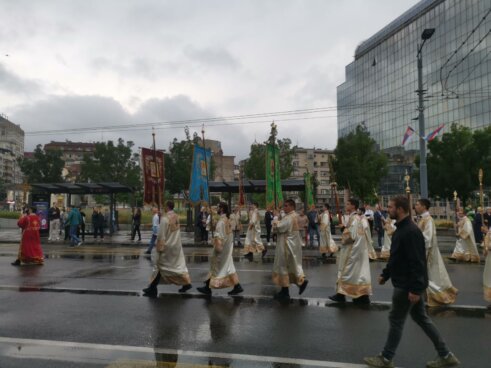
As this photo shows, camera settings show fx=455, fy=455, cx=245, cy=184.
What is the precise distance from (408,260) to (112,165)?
145 ft

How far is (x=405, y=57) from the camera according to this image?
65000 mm

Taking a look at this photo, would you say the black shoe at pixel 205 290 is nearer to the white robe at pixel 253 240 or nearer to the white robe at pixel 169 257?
the white robe at pixel 169 257

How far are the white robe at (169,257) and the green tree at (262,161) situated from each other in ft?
104

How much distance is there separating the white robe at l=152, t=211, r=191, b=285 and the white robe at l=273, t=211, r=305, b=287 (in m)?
1.71

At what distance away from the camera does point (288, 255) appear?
830 centimetres

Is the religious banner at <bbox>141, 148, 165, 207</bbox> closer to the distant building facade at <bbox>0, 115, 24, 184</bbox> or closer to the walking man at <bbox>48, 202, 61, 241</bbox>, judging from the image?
the walking man at <bbox>48, 202, 61, 241</bbox>

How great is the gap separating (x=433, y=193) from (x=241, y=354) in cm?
3371

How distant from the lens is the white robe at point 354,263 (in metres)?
7.65

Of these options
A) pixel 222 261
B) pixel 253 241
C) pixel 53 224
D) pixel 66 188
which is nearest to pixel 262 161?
pixel 66 188

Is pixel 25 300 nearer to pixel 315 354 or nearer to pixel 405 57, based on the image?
pixel 315 354

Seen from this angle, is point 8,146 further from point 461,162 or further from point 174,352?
point 174,352

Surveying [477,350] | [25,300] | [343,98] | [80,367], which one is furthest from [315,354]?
[343,98]

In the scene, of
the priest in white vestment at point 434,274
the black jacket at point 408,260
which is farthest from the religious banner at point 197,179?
the black jacket at point 408,260

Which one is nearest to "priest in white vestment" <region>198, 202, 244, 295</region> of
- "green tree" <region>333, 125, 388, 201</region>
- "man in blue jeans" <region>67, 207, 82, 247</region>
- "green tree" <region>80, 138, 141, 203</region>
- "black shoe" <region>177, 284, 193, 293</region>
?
"black shoe" <region>177, 284, 193, 293</region>
